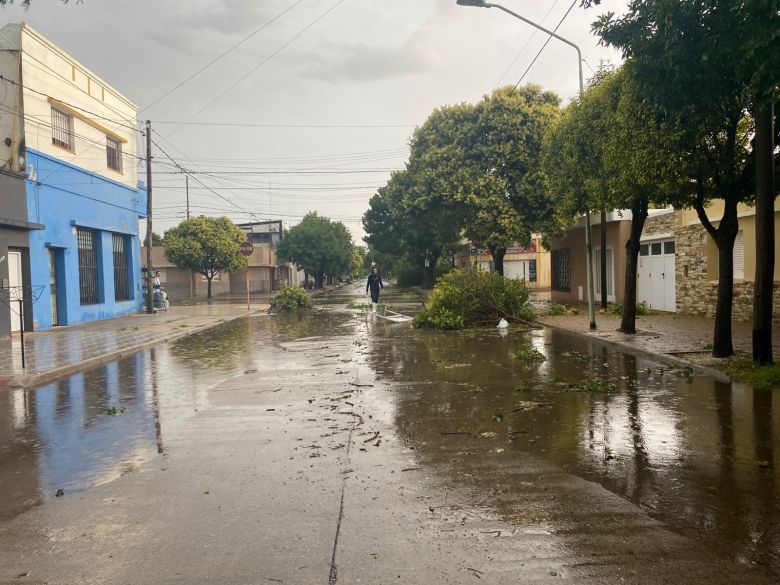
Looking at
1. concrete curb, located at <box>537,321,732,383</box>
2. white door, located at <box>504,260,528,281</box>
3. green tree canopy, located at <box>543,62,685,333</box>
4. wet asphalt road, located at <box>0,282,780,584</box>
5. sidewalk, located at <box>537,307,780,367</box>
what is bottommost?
wet asphalt road, located at <box>0,282,780,584</box>

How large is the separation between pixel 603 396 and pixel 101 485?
626cm

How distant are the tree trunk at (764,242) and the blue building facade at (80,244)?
19.0m

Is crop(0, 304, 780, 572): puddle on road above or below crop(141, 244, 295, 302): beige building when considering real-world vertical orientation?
below

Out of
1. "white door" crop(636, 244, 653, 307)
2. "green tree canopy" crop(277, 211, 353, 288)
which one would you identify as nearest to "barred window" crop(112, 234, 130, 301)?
"white door" crop(636, 244, 653, 307)

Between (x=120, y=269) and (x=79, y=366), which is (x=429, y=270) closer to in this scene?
(x=120, y=269)

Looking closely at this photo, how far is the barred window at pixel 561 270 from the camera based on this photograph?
1288 inches

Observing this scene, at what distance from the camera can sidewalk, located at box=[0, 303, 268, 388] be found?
11617mm

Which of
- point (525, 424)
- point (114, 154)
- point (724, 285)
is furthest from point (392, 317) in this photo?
point (525, 424)

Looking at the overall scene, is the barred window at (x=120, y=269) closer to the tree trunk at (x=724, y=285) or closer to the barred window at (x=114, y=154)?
the barred window at (x=114, y=154)

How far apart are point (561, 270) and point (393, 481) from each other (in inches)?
1200

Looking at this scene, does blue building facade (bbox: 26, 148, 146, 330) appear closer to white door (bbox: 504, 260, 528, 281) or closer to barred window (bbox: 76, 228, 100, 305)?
barred window (bbox: 76, 228, 100, 305)

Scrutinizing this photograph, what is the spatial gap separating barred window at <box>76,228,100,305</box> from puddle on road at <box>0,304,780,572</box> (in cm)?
1217

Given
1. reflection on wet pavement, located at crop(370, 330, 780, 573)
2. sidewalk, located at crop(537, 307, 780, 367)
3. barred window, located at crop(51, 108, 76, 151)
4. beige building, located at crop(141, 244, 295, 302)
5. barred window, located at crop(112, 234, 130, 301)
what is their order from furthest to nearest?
beige building, located at crop(141, 244, 295, 302), barred window, located at crop(112, 234, 130, 301), barred window, located at crop(51, 108, 76, 151), sidewalk, located at crop(537, 307, 780, 367), reflection on wet pavement, located at crop(370, 330, 780, 573)

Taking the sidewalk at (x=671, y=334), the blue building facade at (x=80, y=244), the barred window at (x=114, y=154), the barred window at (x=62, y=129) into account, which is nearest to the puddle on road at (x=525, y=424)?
the sidewalk at (x=671, y=334)
